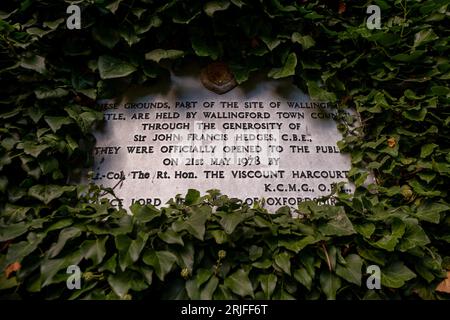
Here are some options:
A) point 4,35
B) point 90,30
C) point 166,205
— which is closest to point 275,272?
point 166,205

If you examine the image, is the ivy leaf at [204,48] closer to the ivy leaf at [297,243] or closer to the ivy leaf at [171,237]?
the ivy leaf at [171,237]

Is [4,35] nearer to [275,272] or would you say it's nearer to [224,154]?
[224,154]

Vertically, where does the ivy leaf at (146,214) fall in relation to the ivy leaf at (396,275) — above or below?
above

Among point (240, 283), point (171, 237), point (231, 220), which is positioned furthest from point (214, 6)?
point (240, 283)

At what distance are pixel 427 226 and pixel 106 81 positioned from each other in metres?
2.48

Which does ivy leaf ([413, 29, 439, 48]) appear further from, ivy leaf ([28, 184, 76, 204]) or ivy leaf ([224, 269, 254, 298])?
ivy leaf ([28, 184, 76, 204])

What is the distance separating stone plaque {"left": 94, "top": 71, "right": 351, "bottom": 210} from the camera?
2.29 meters

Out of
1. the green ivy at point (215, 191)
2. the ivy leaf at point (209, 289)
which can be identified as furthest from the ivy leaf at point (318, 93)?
the ivy leaf at point (209, 289)

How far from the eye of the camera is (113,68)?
8.00 feet

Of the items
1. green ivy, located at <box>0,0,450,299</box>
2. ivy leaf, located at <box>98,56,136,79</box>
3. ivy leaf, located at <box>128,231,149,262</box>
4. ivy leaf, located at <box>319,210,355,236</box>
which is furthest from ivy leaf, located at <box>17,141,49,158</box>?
ivy leaf, located at <box>319,210,355,236</box>

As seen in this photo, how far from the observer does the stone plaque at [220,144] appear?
7.51ft

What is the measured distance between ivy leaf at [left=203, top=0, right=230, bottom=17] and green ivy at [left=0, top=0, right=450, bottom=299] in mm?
11

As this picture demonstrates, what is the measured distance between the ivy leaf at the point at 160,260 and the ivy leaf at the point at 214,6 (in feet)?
5.43

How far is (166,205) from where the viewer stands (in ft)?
7.26
